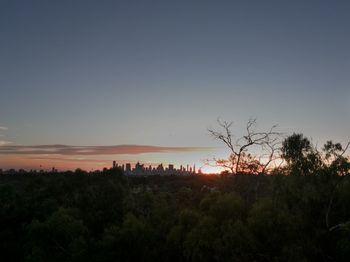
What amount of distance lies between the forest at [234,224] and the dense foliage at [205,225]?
6 cm

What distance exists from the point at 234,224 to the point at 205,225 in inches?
94.2

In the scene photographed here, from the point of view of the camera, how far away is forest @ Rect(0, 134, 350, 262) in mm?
24562

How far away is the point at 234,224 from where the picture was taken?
84.7 feet

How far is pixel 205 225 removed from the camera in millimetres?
27422

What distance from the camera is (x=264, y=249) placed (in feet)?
82.5

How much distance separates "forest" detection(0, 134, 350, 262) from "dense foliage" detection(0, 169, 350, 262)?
0.06 meters

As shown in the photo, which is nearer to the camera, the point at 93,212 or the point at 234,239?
the point at 234,239

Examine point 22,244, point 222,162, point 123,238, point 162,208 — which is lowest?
point 22,244

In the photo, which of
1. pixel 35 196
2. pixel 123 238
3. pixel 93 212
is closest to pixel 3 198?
Answer: pixel 35 196

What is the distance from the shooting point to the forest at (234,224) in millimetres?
24562

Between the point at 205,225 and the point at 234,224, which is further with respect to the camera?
the point at 205,225

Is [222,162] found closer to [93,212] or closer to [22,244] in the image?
[93,212]

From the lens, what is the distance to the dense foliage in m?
24.7

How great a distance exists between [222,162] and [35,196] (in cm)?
2932
